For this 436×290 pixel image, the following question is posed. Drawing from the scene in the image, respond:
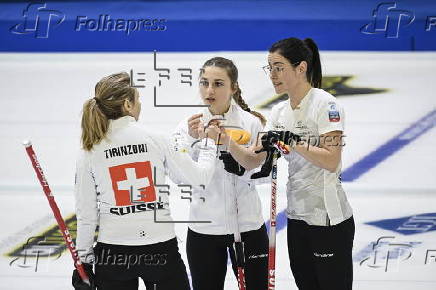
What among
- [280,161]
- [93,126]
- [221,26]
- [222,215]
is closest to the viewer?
[93,126]

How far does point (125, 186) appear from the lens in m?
2.33

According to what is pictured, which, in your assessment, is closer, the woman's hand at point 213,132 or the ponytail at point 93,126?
the ponytail at point 93,126

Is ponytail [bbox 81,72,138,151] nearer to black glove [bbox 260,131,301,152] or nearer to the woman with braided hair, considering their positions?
the woman with braided hair

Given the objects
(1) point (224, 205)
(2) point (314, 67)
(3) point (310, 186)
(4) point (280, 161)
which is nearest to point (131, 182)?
(1) point (224, 205)

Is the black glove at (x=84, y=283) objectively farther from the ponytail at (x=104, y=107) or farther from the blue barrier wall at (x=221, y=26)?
the blue barrier wall at (x=221, y=26)

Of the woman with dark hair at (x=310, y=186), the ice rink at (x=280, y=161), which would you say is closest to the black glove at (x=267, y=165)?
the woman with dark hair at (x=310, y=186)

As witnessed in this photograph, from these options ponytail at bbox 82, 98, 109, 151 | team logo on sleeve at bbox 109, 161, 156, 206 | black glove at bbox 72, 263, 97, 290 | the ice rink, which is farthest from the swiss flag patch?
the ice rink

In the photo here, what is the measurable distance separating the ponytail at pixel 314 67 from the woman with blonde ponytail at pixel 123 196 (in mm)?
700

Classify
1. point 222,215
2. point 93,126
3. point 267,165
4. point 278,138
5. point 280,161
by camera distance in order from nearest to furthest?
point 93,126 < point 278,138 < point 267,165 < point 222,215 < point 280,161

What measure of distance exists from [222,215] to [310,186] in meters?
0.40

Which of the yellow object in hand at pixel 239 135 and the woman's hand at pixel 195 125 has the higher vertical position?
the woman's hand at pixel 195 125

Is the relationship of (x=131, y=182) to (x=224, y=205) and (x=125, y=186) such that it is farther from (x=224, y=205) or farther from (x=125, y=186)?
(x=224, y=205)

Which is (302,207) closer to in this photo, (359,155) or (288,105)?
(288,105)

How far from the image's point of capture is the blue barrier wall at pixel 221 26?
19.0 feet
